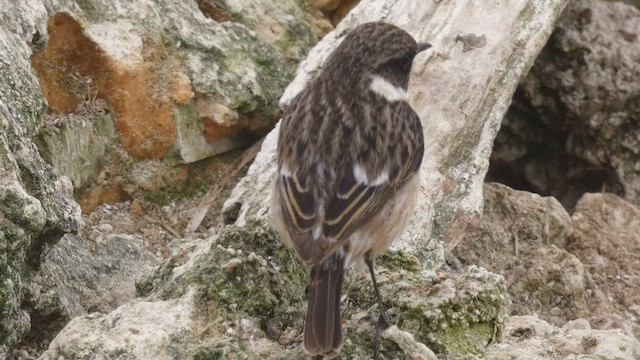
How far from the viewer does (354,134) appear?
558cm

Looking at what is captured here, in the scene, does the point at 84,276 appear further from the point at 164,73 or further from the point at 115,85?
the point at 164,73

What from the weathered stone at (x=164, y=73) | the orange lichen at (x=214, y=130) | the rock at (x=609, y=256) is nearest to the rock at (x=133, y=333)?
the weathered stone at (x=164, y=73)

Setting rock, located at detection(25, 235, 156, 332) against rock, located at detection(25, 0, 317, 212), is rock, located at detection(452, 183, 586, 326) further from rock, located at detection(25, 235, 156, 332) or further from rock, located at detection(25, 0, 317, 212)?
rock, located at detection(25, 235, 156, 332)

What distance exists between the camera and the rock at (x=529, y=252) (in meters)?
6.91

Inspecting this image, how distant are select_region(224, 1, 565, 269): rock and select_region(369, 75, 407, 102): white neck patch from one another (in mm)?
737

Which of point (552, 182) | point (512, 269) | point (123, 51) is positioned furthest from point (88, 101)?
point (552, 182)

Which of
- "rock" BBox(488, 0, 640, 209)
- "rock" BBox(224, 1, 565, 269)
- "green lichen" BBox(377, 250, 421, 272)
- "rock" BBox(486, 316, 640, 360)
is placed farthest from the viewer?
"rock" BBox(488, 0, 640, 209)

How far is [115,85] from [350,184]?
2139 millimetres

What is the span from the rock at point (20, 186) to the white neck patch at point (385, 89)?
179cm

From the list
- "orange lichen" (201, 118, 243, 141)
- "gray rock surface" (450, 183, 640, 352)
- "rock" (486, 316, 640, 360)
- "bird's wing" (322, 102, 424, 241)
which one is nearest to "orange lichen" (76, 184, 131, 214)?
"orange lichen" (201, 118, 243, 141)

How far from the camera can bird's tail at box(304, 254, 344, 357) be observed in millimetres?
4566

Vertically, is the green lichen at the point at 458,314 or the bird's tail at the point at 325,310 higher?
the bird's tail at the point at 325,310

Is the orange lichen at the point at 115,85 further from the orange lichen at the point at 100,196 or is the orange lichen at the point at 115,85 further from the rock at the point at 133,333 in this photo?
the rock at the point at 133,333

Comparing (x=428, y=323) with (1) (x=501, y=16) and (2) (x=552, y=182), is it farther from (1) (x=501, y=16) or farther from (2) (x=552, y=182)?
(2) (x=552, y=182)
